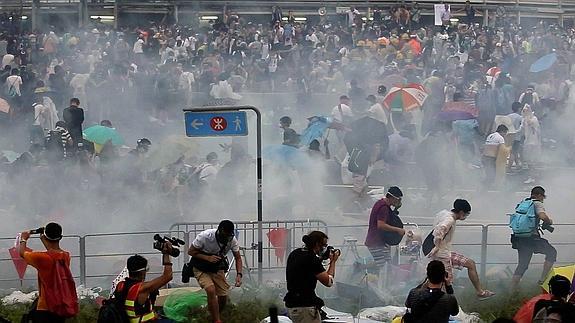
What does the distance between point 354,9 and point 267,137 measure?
11467mm

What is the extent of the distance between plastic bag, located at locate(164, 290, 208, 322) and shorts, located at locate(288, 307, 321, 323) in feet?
6.54

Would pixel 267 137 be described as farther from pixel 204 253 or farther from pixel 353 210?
pixel 204 253

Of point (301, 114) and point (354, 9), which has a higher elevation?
point (354, 9)

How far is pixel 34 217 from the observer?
51.1ft

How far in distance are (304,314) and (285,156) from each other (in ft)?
24.6

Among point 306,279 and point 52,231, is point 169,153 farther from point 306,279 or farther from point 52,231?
point 306,279

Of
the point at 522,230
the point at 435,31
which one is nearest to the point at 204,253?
the point at 522,230

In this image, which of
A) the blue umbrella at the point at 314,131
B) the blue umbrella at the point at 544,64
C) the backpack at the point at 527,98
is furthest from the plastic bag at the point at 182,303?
the blue umbrella at the point at 544,64

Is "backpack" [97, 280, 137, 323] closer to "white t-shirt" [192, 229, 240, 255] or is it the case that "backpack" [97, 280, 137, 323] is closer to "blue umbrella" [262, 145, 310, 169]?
"white t-shirt" [192, 229, 240, 255]

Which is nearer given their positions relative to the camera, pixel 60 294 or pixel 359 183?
pixel 60 294

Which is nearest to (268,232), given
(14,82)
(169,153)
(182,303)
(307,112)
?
(182,303)

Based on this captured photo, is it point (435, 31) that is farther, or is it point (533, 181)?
point (435, 31)

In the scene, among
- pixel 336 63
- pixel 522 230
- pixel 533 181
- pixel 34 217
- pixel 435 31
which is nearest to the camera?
pixel 522 230

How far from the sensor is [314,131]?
18.1 metres
